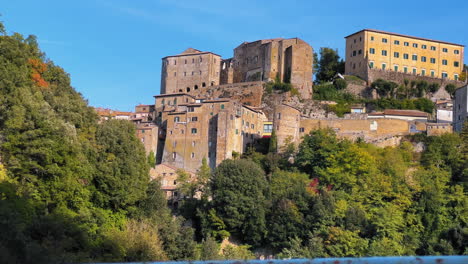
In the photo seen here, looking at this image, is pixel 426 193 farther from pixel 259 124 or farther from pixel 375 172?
pixel 259 124

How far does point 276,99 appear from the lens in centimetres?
7481

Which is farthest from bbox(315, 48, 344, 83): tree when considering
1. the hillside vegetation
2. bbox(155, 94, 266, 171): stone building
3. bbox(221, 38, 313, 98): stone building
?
the hillside vegetation

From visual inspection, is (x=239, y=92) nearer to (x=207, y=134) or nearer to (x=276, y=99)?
(x=276, y=99)

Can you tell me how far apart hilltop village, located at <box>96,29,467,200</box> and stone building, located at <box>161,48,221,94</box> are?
135 mm

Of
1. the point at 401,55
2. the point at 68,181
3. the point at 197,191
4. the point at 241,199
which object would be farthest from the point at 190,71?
the point at 68,181

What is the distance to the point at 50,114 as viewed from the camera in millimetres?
35031

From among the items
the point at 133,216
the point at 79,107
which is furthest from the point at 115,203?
the point at 79,107

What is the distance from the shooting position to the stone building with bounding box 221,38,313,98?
3059 inches

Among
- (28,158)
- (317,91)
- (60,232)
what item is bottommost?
(60,232)

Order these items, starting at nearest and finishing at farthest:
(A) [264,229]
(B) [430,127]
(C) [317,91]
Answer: (A) [264,229] < (B) [430,127] < (C) [317,91]

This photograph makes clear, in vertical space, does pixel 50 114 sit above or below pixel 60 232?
above

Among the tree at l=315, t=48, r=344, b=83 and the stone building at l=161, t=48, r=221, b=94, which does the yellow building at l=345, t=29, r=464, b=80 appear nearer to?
the tree at l=315, t=48, r=344, b=83

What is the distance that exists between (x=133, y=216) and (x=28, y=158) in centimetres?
973

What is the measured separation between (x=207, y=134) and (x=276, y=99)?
1468 cm
